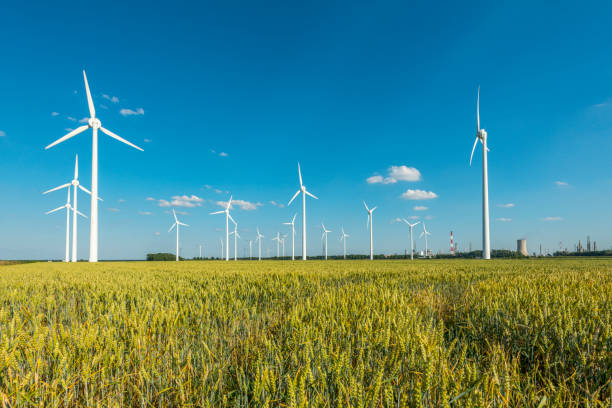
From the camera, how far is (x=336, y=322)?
3459 mm

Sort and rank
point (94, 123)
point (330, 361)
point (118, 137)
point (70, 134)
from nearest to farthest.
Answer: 1. point (330, 361)
2. point (70, 134)
3. point (118, 137)
4. point (94, 123)

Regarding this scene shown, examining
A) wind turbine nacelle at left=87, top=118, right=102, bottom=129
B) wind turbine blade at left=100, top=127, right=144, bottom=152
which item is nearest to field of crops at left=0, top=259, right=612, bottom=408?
wind turbine blade at left=100, top=127, right=144, bottom=152

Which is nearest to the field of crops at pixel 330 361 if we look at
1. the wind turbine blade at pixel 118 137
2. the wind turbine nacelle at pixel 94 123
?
the wind turbine blade at pixel 118 137

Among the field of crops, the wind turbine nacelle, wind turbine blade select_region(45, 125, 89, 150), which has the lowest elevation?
the field of crops

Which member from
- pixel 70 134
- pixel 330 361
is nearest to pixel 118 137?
pixel 70 134

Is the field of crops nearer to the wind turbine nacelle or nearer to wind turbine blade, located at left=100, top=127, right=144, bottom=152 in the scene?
wind turbine blade, located at left=100, top=127, right=144, bottom=152

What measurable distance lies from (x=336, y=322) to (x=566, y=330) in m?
2.25

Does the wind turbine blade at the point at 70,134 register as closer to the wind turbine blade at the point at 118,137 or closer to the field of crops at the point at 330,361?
the wind turbine blade at the point at 118,137

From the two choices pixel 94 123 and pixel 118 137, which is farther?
pixel 94 123

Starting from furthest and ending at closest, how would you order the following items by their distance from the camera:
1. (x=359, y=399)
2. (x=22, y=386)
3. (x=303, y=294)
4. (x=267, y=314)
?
(x=303, y=294)
(x=267, y=314)
(x=22, y=386)
(x=359, y=399)

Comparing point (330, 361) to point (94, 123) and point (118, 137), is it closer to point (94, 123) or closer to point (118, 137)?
point (118, 137)

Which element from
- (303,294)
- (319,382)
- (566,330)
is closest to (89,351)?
(319,382)

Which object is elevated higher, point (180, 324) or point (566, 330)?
point (566, 330)

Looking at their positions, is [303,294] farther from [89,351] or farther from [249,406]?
[249,406]
